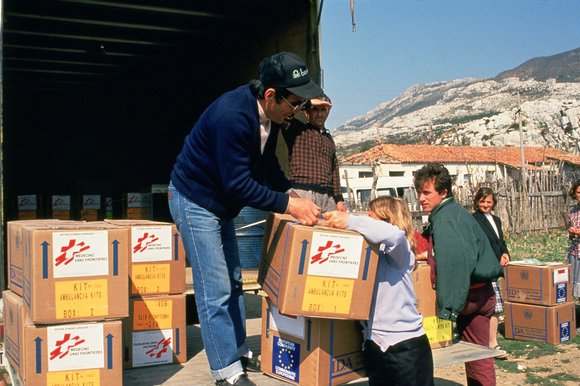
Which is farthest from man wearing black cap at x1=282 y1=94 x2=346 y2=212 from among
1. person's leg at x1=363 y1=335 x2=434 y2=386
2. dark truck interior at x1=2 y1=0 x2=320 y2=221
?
person's leg at x1=363 y1=335 x2=434 y2=386

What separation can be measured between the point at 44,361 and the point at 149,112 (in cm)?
859

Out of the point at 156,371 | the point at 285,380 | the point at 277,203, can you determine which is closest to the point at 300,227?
the point at 277,203

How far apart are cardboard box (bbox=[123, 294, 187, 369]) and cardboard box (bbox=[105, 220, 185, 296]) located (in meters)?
0.07

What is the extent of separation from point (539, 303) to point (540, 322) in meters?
0.20

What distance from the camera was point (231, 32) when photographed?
8.21 meters

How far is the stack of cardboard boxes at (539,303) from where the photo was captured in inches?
276

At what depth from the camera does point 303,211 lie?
10.7ft

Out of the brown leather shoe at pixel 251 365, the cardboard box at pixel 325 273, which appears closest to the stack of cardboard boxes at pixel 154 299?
the brown leather shoe at pixel 251 365

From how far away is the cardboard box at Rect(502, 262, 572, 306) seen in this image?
7.02 metres

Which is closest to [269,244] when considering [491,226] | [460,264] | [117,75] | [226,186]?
[226,186]

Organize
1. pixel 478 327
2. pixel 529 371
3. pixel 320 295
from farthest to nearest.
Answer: pixel 529 371
pixel 478 327
pixel 320 295

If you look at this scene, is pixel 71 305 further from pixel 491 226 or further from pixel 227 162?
pixel 491 226

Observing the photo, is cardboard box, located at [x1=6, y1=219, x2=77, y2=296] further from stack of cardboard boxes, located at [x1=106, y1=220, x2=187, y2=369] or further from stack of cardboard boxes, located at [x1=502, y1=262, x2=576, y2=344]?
stack of cardboard boxes, located at [x1=502, y1=262, x2=576, y2=344]

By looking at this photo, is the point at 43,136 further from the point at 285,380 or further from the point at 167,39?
the point at 285,380
